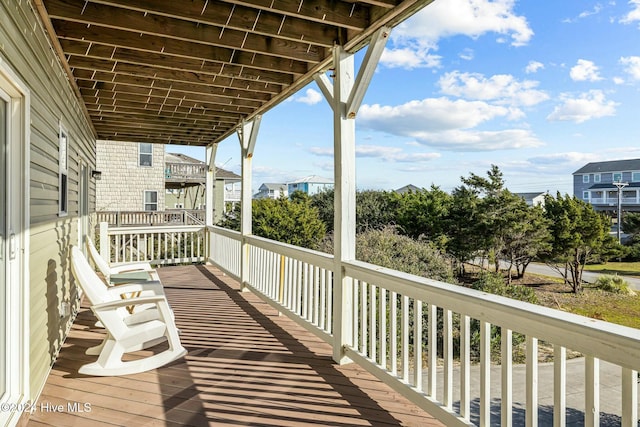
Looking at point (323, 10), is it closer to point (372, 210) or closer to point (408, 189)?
point (372, 210)

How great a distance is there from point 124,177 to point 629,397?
16960mm

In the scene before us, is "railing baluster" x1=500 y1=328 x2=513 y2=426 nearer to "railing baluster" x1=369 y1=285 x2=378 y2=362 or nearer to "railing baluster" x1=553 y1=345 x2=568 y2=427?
"railing baluster" x1=553 y1=345 x2=568 y2=427

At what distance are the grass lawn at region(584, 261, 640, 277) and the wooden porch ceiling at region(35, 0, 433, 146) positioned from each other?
10066 mm

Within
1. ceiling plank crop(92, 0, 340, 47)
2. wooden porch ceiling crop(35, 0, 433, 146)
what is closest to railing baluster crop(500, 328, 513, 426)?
wooden porch ceiling crop(35, 0, 433, 146)

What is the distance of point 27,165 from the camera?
2.53m

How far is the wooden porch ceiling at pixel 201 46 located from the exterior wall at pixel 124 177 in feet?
34.7

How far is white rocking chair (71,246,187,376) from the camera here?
3215mm

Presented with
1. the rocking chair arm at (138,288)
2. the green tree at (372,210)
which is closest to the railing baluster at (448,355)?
the rocking chair arm at (138,288)

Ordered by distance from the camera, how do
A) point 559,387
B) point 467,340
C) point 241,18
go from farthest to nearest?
point 241,18
point 467,340
point 559,387

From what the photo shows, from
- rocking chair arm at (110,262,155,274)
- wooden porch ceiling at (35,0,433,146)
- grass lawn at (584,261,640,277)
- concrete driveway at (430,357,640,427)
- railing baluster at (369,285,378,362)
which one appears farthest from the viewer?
grass lawn at (584,261,640,277)

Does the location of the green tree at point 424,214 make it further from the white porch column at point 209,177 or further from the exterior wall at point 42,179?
the exterior wall at point 42,179

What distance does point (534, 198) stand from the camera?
1536cm

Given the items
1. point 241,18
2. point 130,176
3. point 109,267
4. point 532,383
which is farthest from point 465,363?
point 130,176

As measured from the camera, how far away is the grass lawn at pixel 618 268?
10959 millimetres
